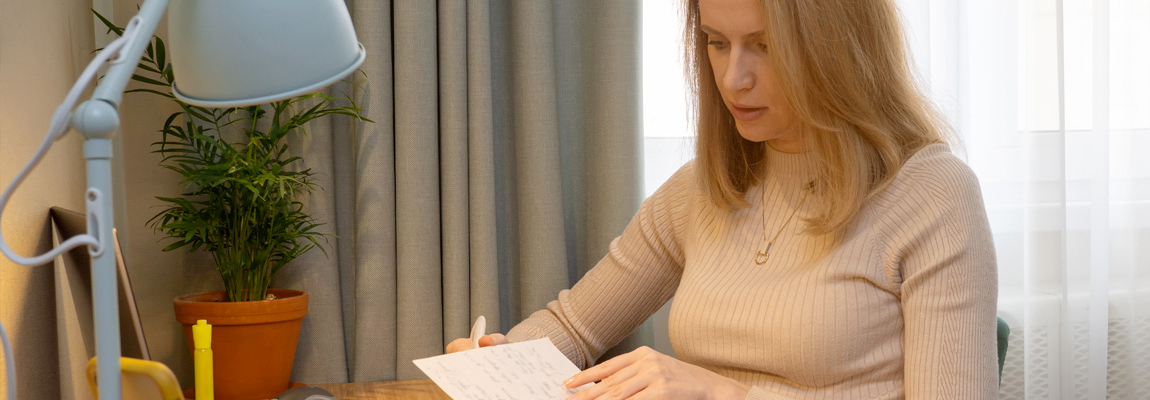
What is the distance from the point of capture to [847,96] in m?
1.12

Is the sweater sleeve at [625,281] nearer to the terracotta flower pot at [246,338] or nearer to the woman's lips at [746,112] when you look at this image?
the woman's lips at [746,112]

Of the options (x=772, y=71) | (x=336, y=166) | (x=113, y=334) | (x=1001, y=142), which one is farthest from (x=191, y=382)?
(x=1001, y=142)

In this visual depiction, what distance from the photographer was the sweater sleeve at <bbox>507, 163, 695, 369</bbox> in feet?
4.75

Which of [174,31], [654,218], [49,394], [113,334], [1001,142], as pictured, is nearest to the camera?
[113,334]

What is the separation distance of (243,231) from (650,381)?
759 mm

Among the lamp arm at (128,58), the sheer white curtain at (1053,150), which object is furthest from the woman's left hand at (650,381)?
the sheer white curtain at (1053,150)

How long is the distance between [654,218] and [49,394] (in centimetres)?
91

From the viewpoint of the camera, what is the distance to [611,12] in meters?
1.72

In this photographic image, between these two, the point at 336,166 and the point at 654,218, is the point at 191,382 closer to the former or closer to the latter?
the point at 336,166

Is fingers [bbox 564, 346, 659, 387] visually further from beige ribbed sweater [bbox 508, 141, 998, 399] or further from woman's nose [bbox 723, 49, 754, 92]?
woman's nose [bbox 723, 49, 754, 92]

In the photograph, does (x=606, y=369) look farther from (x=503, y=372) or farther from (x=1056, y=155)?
(x=1056, y=155)

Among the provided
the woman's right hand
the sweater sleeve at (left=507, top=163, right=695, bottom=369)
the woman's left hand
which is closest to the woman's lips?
the sweater sleeve at (left=507, top=163, right=695, bottom=369)

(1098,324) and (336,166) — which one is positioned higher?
(336,166)

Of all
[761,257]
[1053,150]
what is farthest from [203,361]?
[1053,150]
